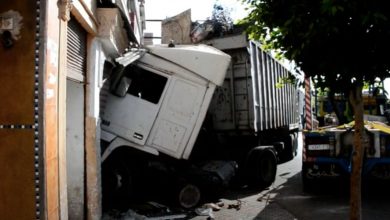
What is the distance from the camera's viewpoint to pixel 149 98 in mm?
7633

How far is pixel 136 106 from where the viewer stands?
753 cm

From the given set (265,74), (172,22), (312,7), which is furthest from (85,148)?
(265,74)

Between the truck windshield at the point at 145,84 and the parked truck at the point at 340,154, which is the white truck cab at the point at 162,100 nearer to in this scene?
the truck windshield at the point at 145,84

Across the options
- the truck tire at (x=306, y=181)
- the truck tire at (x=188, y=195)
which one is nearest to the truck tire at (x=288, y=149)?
the truck tire at (x=306, y=181)

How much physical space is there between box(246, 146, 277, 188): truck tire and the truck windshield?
296cm

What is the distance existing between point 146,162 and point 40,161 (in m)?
3.83

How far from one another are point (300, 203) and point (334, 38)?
16.2ft

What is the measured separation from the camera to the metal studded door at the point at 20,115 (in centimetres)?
382

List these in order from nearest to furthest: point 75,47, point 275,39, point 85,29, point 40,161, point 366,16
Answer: point 366,16 → point 40,161 → point 275,39 → point 75,47 → point 85,29

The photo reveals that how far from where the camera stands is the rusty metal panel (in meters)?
3.83

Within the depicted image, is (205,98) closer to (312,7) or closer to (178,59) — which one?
(178,59)

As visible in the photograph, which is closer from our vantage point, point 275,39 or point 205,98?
point 275,39

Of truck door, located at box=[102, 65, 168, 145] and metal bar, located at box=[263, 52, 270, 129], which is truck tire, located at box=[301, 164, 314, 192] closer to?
metal bar, located at box=[263, 52, 270, 129]

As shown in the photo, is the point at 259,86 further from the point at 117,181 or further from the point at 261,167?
the point at 117,181
